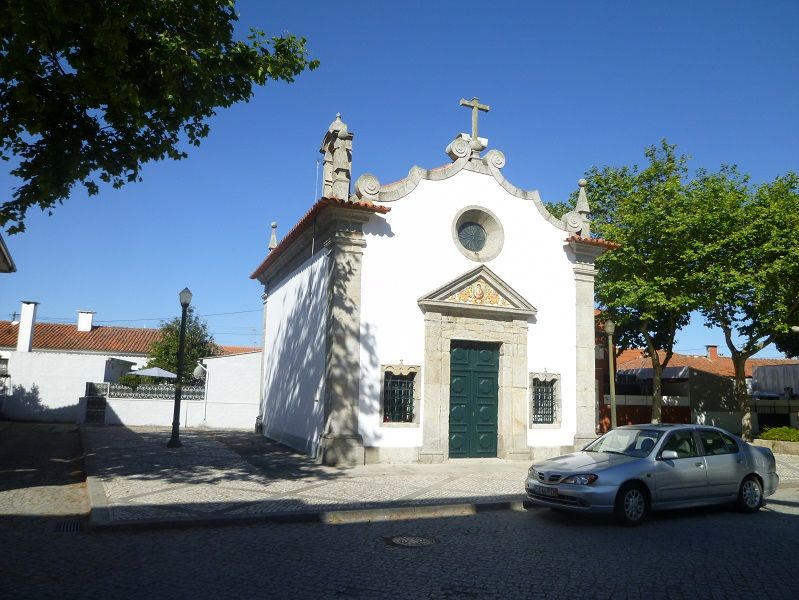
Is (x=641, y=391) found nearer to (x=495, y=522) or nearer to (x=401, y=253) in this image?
(x=401, y=253)

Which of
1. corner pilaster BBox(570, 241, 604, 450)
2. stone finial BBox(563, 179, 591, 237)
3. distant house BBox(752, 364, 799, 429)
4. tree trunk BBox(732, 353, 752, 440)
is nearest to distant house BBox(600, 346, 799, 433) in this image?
distant house BBox(752, 364, 799, 429)

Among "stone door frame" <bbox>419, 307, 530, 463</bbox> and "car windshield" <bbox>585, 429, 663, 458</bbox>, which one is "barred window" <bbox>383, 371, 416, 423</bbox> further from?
"car windshield" <bbox>585, 429, 663, 458</bbox>

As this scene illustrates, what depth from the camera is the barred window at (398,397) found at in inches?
550

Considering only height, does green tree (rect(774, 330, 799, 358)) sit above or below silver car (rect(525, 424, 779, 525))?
above

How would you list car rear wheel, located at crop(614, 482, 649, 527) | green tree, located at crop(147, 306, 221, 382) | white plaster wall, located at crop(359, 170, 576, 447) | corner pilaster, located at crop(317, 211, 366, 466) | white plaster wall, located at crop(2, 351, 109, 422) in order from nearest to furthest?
1. car rear wheel, located at crop(614, 482, 649, 527)
2. corner pilaster, located at crop(317, 211, 366, 466)
3. white plaster wall, located at crop(359, 170, 576, 447)
4. white plaster wall, located at crop(2, 351, 109, 422)
5. green tree, located at crop(147, 306, 221, 382)

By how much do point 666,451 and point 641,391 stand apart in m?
22.8

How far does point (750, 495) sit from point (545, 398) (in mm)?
6533

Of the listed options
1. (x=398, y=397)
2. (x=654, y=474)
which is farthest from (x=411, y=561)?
(x=398, y=397)

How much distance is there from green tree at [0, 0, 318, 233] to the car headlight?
24.3 feet

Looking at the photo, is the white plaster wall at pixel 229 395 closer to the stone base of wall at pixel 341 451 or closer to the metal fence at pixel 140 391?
the metal fence at pixel 140 391

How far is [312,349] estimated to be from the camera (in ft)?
49.5

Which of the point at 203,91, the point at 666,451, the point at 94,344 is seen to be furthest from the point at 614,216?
the point at 94,344

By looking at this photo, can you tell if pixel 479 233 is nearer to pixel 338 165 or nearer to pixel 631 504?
pixel 338 165

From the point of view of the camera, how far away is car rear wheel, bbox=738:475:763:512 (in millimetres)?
9438
